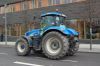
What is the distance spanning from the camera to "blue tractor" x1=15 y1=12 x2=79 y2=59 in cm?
1532

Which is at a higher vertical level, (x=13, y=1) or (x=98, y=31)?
(x=13, y=1)

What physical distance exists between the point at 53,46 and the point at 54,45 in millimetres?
84

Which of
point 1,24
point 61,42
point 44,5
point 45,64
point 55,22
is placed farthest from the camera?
point 1,24

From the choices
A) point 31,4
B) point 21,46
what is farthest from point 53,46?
point 31,4

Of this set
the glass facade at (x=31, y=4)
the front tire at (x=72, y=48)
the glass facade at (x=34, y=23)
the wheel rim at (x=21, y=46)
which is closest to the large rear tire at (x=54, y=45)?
the front tire at (x=72, y=48)

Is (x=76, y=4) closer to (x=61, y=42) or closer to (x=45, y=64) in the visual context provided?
(x=61, y=42)

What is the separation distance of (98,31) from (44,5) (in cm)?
951

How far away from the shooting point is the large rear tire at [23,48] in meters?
17.2

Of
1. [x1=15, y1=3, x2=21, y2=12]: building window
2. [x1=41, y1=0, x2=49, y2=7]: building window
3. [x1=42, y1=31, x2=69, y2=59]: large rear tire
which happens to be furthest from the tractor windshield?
[x1=15, y1=3, x2=21, y2=12]: building window

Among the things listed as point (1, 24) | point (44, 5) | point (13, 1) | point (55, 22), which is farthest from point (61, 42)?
point (1, 24)

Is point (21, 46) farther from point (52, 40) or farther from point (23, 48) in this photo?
point (52, 40)

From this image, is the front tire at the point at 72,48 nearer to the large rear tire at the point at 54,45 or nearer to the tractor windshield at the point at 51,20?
the large rear tire at the point at 54,45

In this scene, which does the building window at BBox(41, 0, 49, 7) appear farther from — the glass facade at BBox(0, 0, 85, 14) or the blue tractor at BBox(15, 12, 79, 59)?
the blue tractor at BBox(15, 12, 79, 59)

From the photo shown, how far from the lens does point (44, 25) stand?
16.7 m
